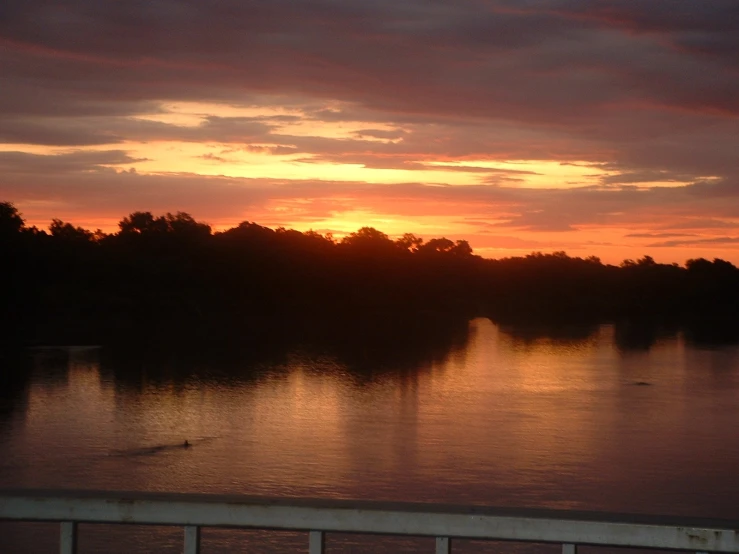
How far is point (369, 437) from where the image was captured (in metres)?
19.8

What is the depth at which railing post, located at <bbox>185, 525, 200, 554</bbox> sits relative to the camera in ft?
7.73

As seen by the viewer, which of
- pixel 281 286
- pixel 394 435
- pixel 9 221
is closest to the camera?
pixel 394 435

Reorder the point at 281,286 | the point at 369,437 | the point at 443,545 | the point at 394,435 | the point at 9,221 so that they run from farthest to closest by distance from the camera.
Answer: the point at 281,286
the point at 9,221
the point at 394,435
the point at 369,437
the point at 443,545

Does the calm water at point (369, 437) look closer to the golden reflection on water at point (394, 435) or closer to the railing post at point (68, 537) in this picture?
the golden reflection on water at point (394, 435)

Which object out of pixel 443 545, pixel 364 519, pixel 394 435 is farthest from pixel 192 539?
pixel 394 435

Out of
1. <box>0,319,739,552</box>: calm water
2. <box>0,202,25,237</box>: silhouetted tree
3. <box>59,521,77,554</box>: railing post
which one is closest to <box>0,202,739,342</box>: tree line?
<box>0,202,25,237</box>: silhouetted tree

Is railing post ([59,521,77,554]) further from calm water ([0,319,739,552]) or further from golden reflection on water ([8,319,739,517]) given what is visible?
golden reflection on water ([8,319,739,517])

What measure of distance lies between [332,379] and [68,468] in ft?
52.6

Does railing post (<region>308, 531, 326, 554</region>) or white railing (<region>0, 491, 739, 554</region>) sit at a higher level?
white railing (<region>0, 491, 739, 554</region>)

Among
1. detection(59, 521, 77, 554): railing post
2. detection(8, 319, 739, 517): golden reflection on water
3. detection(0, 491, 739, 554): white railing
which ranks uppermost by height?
detection(0, 491, 739, 554): white railing

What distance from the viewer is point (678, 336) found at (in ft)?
210

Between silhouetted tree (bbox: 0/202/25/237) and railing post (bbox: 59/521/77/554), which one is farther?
silhouetted tree (bbox: 0/202/25/237)

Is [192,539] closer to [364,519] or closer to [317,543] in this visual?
[317,543]

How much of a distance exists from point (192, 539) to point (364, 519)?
18.6 inches
